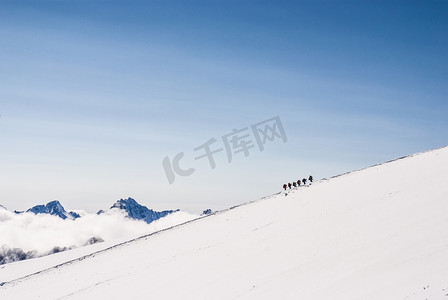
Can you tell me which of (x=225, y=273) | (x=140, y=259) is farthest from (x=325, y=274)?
(x=140, y=259)

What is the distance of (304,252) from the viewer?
1032 inches

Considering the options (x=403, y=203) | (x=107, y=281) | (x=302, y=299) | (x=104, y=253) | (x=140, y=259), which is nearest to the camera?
(x=302, y=299)

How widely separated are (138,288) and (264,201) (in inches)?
1056

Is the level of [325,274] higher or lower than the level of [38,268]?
lower

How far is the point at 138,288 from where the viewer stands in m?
28.6

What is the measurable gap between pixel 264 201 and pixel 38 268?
115 feet

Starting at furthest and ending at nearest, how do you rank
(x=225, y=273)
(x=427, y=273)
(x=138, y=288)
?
(x=138, y=288) < (x=225, y=273) < (x=427, y=273)

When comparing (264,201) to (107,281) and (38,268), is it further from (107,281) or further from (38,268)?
(38,268)

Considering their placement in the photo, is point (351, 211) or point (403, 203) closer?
point (403, 203)

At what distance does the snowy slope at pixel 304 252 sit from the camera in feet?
63.0

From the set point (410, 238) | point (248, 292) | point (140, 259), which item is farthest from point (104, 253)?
point (410, 238)

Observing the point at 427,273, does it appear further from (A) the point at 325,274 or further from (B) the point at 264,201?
(B) the point at 264,201

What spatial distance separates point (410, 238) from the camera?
2227 cm

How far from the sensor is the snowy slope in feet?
63.0
